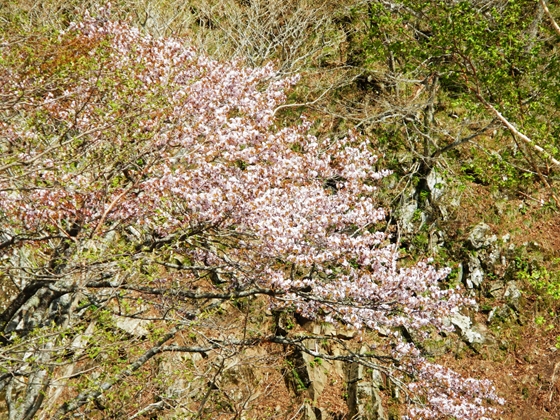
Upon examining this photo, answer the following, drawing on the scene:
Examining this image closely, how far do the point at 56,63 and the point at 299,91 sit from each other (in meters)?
10.1

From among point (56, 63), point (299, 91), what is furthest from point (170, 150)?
point (299, 91)

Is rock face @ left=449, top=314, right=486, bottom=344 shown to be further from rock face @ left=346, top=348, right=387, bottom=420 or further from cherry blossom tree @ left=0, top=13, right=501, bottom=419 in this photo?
cherry blossom tree @ left=0, top=13, right=501, bottom=419

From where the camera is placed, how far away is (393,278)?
7984 millimetres

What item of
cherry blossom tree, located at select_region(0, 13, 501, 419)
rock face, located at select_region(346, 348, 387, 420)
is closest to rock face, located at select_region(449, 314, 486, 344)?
rock face, located at select_region(346, 348, 387, 420)

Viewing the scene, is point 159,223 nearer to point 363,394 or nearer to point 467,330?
point 363,394

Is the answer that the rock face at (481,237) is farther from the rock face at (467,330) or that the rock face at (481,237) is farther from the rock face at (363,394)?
the rock face at (363,394)

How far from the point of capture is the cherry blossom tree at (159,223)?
6426 mm

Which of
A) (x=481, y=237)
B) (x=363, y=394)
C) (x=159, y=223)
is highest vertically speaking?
(x=481, y=237)

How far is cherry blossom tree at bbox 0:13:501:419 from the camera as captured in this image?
21.1 feet

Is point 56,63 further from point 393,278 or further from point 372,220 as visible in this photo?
point 393,278

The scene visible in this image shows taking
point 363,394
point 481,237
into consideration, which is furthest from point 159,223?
point 481,237

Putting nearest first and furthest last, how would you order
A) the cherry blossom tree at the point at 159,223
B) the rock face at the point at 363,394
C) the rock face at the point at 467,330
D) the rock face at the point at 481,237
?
the cherry blossom tree at the point at 159,223 < the rock face at the point at 363,394 < the rock face at the point at 467,330 < the rock face at the point at 481,237

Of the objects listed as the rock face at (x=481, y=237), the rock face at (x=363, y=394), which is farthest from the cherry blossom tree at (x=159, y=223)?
the rock face at (x=481, y=237)

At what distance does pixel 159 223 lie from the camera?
734 cm
